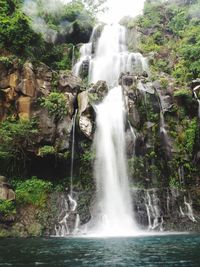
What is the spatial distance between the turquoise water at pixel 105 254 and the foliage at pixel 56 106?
31.6ft

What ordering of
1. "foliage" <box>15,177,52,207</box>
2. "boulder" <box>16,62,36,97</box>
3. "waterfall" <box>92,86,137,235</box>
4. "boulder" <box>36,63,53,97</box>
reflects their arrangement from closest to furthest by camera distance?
"waterfall" <box>92,86,137,235</box> < "foliage" <box>15,177,52,207</box> < "boulder" <box>16,62,36,97</box> < "boulder" <box>36,63,53,97</box>

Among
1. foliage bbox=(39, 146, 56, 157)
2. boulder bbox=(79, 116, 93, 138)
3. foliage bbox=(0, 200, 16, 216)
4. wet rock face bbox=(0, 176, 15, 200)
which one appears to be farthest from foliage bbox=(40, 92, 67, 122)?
foliage bbox=(0, 200, 16, 216)

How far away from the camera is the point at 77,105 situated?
23.1m

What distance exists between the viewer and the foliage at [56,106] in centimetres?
2205

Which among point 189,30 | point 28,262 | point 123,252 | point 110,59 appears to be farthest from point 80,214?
point 189,30

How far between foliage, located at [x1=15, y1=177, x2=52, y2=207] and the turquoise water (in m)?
6.50

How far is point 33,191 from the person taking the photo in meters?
21.2

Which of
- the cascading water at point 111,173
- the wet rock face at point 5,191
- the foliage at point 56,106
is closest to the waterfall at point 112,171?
the cascading water at point 111,173

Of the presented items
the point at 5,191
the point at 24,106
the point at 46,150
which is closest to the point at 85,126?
the point at 46,150

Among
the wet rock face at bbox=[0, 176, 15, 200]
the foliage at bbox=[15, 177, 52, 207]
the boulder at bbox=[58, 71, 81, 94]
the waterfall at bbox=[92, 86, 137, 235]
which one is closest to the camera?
the wet rock face at bbox=[0, 176, 15, 200]

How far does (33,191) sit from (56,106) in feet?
16.8

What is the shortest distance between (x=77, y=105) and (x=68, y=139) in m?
2.52

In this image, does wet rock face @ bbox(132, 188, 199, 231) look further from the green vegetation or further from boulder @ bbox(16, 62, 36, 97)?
the green vegetation

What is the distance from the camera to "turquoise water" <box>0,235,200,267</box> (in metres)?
10.1
